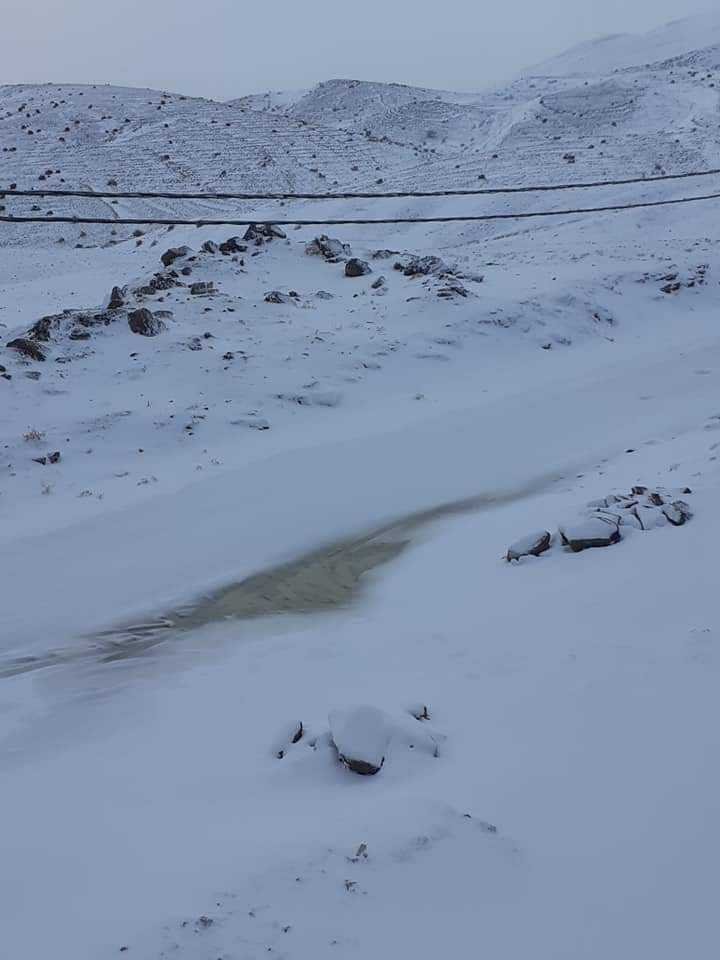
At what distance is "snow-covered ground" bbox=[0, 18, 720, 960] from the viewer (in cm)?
293

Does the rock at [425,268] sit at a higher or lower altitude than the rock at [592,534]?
higher

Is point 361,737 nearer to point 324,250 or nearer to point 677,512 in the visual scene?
point 677,512

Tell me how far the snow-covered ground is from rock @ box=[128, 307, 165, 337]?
18cm

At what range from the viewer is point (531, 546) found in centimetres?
634

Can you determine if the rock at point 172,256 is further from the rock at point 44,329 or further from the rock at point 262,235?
the rock at point 44,329

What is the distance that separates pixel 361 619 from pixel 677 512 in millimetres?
2573

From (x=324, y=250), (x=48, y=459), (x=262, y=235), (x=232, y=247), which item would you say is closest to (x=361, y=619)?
(x=48, y=459)

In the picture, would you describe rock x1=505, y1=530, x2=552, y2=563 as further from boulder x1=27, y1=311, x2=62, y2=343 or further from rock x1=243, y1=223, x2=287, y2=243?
rock x1=243, y1=223, x2=287, y2=243

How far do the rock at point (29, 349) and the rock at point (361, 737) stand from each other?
858 centimetres

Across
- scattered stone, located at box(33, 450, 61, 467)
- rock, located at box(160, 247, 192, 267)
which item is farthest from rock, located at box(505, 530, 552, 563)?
rock, located at box(160, 247, 192, 267)

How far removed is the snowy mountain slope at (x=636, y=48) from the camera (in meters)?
61.9

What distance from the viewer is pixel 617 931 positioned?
2697mm

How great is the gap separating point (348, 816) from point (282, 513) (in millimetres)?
4753

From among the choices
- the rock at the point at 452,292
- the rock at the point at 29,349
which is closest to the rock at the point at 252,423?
the rock at the point at 29,349
